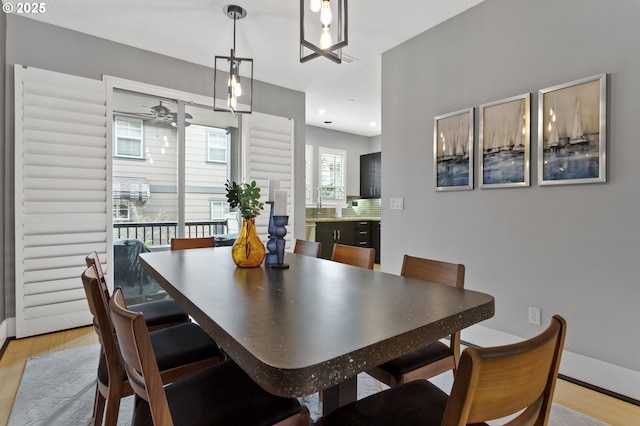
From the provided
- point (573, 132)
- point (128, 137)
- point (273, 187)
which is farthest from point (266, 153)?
point (573, 132)

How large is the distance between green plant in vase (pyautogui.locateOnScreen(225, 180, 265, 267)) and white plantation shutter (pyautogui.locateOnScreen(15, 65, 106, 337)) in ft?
7.19

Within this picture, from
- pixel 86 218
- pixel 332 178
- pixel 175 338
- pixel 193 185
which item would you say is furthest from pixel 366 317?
pixel 332 178

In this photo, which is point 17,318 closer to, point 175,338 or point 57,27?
point 175,338

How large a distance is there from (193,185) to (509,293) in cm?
334

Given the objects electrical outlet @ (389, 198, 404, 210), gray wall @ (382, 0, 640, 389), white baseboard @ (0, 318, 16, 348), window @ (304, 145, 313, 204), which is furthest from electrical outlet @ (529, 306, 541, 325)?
window @ (304, 145, 313, 204)

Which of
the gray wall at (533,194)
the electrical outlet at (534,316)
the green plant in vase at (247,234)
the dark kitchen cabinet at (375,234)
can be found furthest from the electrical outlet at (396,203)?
the dark kitchen cabinet at (375,234)

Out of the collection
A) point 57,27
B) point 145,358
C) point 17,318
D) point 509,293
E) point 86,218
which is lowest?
point 17,318

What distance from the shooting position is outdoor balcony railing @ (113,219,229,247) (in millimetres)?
3463

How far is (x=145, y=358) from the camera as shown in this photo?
73cm

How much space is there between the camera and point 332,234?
6.13m

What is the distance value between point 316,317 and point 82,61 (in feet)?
11.7

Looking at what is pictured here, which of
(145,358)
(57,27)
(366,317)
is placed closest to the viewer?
(145,358)

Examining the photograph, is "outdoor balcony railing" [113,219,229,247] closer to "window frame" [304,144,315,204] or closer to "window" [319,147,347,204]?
"window frame" [304,144,315,204]

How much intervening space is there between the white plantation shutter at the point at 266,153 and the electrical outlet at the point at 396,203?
5.08 ft
